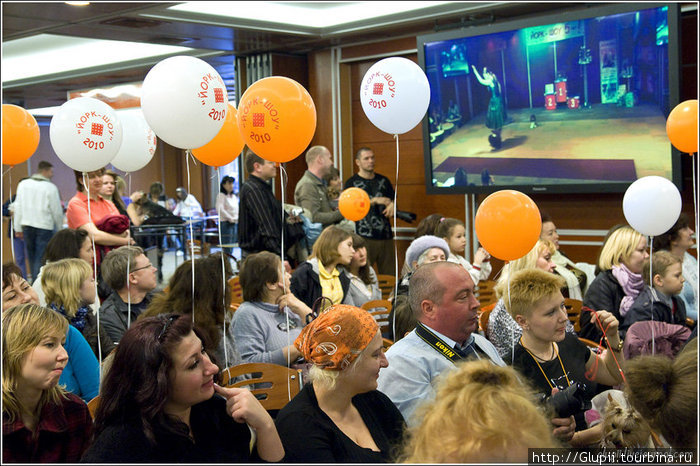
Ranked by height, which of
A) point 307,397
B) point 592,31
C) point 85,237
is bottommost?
point 307,397

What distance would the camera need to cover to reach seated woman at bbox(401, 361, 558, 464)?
1392 millimetres

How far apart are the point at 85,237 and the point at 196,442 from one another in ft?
8.73

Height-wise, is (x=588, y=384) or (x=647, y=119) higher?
(x=647, y=119)

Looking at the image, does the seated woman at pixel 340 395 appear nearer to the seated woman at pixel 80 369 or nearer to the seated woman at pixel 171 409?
the seated woman at pixel 171 409

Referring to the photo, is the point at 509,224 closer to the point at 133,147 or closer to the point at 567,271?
the point at 567,271

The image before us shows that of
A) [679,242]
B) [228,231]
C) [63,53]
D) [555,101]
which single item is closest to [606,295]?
[679,242]

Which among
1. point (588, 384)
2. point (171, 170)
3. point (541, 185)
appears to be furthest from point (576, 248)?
point (171, 170)

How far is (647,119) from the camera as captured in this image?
6.12 m

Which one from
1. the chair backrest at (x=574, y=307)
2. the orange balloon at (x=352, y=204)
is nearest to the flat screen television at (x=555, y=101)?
the orange balloon at (x=352, y=204)

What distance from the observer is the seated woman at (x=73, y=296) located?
3383 mm

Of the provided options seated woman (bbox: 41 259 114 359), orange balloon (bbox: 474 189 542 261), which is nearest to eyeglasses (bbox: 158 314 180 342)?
seated woman (bbox: 41 259 114 359)

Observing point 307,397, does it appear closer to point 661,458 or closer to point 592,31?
point 661,458

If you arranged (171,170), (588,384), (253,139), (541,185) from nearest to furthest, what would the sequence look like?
(588,384) < (253,139) < (541,185) < (171,170)

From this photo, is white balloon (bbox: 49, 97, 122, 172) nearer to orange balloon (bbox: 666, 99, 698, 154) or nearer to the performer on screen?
orange balloon (bbox: 666, 99, 698, 154)
